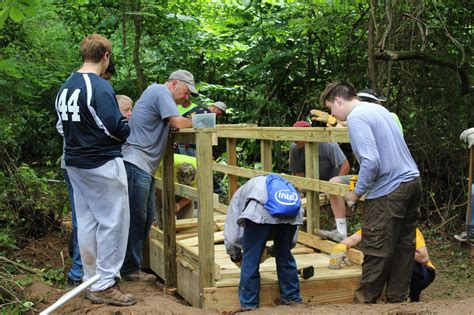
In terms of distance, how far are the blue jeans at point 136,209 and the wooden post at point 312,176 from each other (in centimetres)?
155

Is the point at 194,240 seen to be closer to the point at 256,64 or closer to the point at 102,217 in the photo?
the point at 102,217

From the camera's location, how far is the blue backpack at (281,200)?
13.5 feet

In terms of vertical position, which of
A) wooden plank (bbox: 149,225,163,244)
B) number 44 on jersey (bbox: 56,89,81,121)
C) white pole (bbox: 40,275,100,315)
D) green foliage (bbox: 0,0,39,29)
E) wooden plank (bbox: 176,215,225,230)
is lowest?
wooden plank (bbox: 149,225,163,244)

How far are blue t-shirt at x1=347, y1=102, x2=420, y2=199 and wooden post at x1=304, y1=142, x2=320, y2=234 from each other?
121cm

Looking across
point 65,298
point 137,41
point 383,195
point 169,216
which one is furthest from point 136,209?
point 137,41

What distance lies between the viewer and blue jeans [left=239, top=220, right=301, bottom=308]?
4211mm

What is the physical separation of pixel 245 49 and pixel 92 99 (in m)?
6.96

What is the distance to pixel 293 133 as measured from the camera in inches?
220

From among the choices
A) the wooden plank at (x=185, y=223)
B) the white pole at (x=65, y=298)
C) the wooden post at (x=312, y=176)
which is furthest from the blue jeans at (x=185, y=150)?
the white pole at (x=65, y=298)

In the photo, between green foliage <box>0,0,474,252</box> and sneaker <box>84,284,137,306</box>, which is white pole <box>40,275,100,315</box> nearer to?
sneaker <box>84,284,137,306</box>

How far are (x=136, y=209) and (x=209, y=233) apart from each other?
2.82 feet

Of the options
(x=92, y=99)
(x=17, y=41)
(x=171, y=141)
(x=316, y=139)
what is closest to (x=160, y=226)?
(x=171, y=141)

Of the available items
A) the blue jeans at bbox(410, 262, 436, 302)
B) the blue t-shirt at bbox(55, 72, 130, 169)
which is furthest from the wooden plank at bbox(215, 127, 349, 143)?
the blue jeans at bbox(410, 262, 436, 302)

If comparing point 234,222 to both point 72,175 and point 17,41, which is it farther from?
point 17,41
